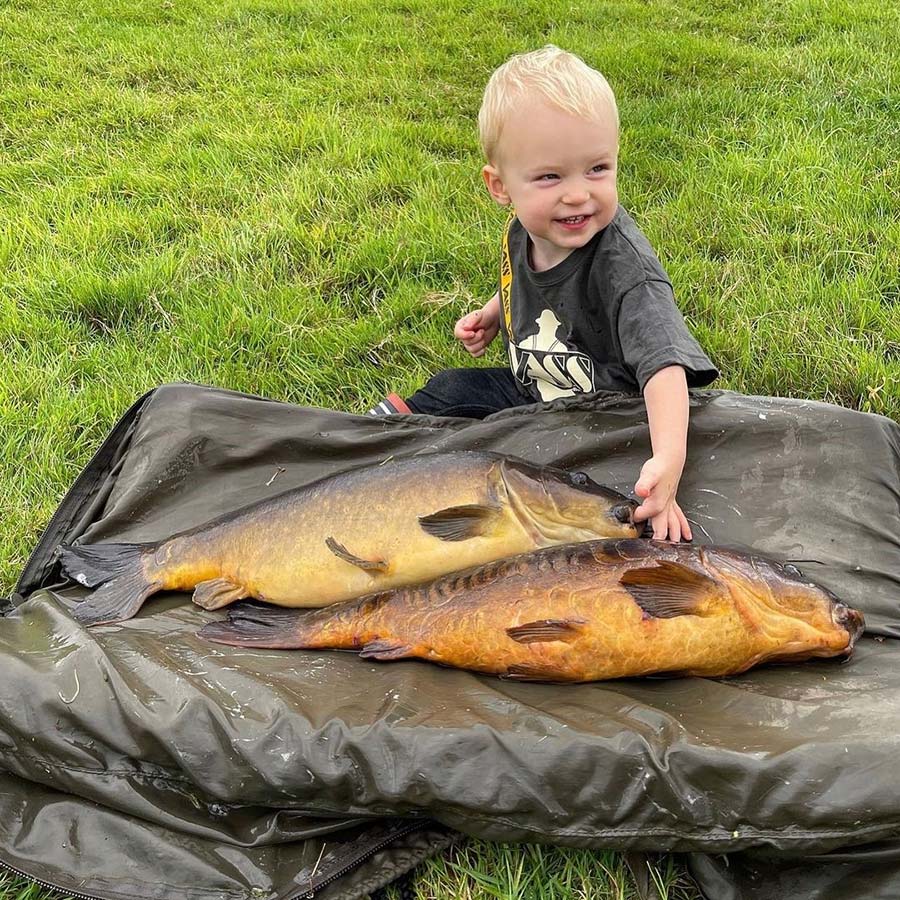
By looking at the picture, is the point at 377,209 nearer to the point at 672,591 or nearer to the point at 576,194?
the point at 576,194

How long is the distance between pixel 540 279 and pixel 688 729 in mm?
1634

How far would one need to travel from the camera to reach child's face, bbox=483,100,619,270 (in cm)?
256

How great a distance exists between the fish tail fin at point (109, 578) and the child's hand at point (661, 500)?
1.43 meters

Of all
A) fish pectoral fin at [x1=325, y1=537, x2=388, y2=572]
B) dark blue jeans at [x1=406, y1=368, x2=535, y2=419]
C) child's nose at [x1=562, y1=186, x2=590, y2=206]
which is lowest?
fish pectoral fin at [x1=325, y1=537, x2=388, y2=572]

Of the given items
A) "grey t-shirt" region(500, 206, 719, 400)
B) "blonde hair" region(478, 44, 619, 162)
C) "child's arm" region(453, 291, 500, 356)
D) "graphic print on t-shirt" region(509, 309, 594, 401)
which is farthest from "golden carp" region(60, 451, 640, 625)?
"child's arm" region(453, 291, 500, 356)

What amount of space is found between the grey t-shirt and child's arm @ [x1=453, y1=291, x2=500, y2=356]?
20 cm

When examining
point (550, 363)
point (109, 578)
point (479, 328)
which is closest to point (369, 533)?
point (109, 578)

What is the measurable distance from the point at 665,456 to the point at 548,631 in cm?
61

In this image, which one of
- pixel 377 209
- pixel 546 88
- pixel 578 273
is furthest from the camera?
pixel 377 209

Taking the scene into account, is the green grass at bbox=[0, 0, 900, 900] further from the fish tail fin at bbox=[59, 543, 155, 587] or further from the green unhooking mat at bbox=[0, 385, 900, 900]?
the fish tail fin at bbox=[59, 543, 155, 587]

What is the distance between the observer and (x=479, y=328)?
356 cm

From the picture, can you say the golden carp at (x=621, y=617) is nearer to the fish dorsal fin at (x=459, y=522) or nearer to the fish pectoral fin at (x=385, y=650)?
the fish pectoral fin at (x=385, y=650)

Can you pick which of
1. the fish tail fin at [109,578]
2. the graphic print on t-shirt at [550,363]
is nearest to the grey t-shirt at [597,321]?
the graphic print on t-shirt at [550,363]

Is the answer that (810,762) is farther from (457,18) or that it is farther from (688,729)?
(457,18)
